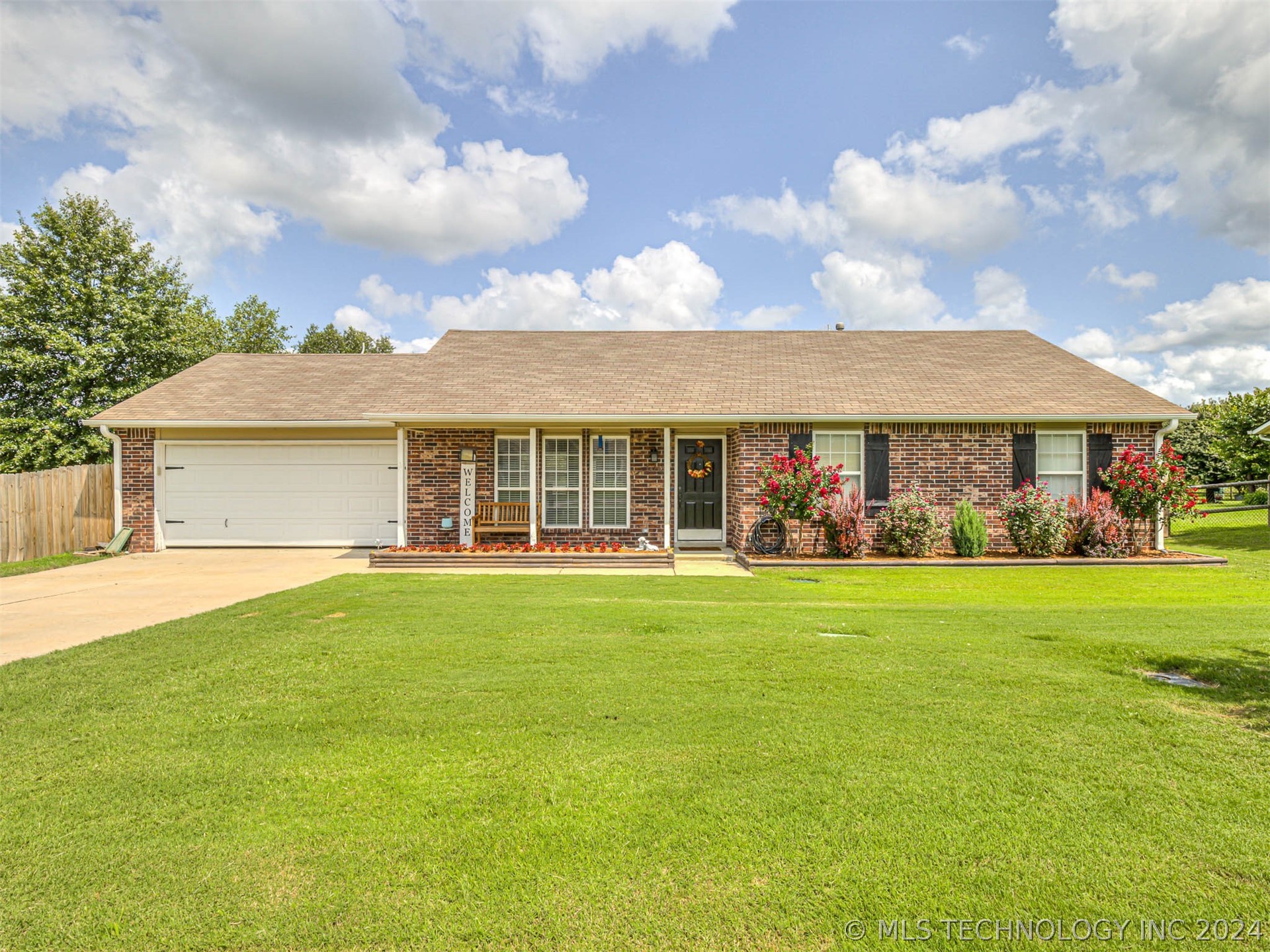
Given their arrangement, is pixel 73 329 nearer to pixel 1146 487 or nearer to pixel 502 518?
pixel 502 518

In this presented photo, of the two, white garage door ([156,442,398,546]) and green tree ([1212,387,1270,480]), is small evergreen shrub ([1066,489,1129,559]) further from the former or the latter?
white garage door ([156,442,398,546])

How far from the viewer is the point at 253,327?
3306cm

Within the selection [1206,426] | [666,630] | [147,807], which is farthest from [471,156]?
[1206,426]

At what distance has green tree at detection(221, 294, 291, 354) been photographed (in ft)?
107

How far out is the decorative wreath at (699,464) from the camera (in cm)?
1334

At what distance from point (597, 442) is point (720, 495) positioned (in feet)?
9.13

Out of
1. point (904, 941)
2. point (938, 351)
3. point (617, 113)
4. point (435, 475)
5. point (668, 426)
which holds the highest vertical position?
point (617, 113)

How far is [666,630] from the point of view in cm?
612

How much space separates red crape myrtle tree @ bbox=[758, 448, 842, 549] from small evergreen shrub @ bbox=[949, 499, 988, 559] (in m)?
2.20

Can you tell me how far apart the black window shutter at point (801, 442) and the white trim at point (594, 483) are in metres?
3.17

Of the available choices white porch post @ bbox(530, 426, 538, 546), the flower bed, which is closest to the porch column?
the flower bed

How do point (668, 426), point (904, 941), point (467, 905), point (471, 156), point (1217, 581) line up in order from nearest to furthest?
point (904, 941) < point (467, 905) < point (1217, 581) < point (668, 426) < point (471, 156)

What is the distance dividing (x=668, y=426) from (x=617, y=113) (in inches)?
292

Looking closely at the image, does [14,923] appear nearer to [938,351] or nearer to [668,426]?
[668,426]
